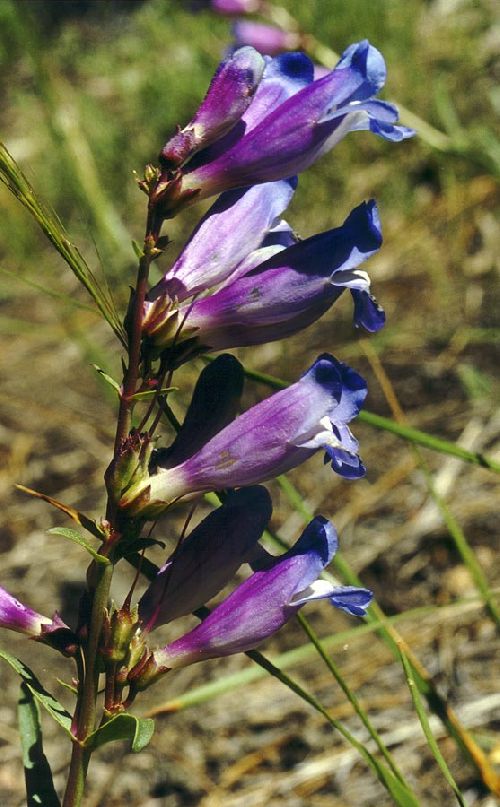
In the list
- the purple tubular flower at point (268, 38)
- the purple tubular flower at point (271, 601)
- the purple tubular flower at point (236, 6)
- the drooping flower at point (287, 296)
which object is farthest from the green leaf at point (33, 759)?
the purple tubular flower at point (236, 6)

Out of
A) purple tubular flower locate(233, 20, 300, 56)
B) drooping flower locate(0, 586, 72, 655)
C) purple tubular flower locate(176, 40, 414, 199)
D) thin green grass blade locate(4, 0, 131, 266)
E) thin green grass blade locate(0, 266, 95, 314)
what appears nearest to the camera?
purple tubular flower locate(176, 40, 414, 199)

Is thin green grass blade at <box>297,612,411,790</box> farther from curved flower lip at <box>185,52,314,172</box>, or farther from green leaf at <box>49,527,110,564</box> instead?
curved flower lip at <box>185,52,314,172</box>

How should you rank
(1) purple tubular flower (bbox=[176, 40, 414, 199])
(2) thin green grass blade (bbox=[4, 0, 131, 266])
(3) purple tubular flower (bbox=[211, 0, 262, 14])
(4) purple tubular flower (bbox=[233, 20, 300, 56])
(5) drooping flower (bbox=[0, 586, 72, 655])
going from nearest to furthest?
(1) purple tubular flower (bbox=[176, 40, 414, 199]) < (5) drooping flower (bbox=[0, 586, 72, 655]) < (2) thin green grass blade (bbox=[4, 0, 131, 266]) < (4) purple tubular flower (bbox=[233, 20, 300, 56]) < (3) purple tubular flower (bbox=[211, 0, 262, 14])

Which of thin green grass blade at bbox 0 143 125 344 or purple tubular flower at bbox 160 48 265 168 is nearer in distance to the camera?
thin green grass blade at bbox 0 143 125 344

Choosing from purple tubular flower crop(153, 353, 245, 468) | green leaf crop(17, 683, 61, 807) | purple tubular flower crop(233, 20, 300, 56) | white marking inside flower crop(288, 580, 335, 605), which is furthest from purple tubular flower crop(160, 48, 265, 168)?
purple tubular flower crop(233, 20, 300, 56)

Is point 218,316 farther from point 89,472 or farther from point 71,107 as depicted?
point 71,107

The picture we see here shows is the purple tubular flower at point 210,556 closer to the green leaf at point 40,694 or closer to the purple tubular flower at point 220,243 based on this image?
the green leaf at point 40,694
